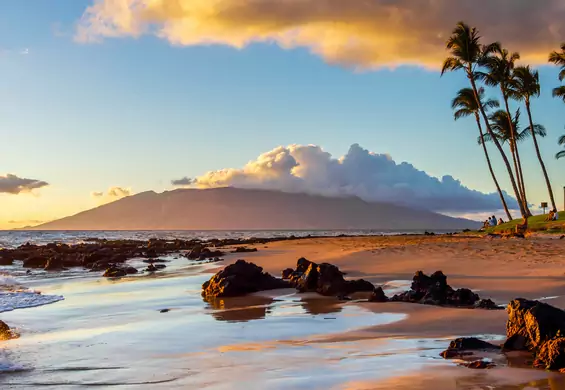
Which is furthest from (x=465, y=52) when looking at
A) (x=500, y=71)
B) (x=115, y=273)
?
(x=115, y=273)

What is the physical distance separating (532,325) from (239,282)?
8.36 metres

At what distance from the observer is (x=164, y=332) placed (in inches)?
339

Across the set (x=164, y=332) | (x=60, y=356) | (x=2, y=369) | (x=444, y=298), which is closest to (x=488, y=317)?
(x=444, y=298)

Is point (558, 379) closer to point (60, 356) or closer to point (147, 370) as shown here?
point (147, 370)

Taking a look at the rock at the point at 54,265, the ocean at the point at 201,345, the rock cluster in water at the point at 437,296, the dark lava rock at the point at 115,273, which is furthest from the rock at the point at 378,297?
the rock at the point at 54,265

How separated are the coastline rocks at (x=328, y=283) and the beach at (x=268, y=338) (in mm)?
354

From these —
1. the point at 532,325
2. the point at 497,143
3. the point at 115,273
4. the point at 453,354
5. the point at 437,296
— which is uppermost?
the point at 497,143

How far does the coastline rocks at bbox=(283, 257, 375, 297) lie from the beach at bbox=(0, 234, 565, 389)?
1.16ft

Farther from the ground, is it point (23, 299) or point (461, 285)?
point (461, 285)

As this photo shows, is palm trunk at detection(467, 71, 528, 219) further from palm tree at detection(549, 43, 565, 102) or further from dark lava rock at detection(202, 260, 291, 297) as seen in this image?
dark lava rock at detection(202, 260, 291, 297)

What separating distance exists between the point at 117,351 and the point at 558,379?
17.3 feet

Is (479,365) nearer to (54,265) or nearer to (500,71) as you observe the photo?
(54,265)

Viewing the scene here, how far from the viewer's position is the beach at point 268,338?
555cm

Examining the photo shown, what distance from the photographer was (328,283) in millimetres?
12750
